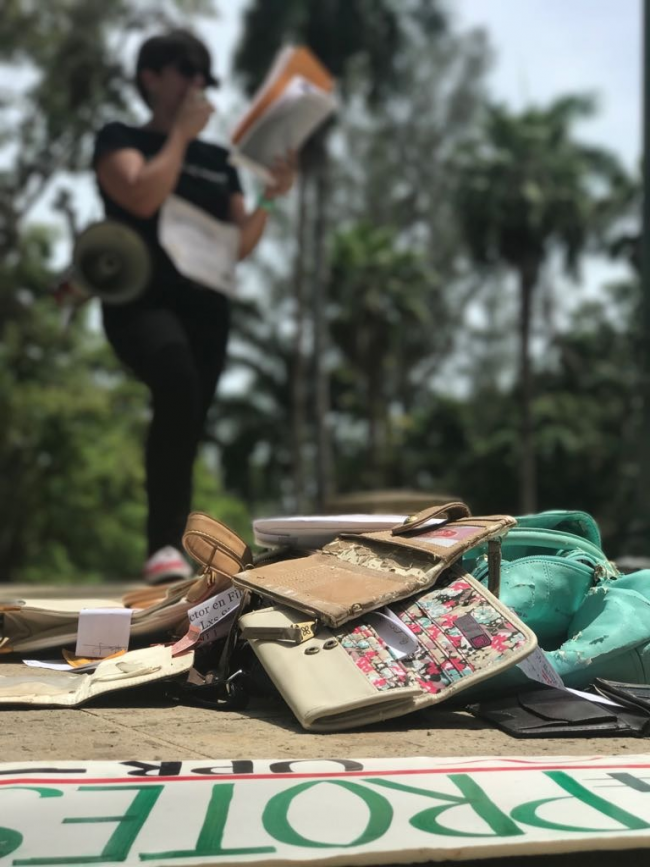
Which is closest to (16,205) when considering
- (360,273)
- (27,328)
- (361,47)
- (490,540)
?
(27,328)

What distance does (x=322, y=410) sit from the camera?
2545 centimetres

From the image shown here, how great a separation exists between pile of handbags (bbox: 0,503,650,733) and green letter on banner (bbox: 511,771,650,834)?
46cm

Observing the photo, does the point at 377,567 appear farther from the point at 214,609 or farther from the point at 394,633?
the point at 214,609

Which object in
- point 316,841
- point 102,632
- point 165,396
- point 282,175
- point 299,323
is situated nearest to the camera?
point 316,841

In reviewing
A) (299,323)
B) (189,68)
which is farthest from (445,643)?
(299,323)

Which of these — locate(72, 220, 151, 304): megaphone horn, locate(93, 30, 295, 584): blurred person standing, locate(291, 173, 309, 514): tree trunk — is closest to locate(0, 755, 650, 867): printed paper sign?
locate(93, 30, 295, 584): blurred person standing

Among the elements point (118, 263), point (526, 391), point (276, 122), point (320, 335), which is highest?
point (276, 122)

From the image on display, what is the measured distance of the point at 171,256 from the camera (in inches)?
171

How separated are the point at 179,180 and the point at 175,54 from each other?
1.60 feet

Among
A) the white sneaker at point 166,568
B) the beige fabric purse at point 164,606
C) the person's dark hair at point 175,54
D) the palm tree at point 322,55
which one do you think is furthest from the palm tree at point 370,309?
the beige fabric purse at point 164,606

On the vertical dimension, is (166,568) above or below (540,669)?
below

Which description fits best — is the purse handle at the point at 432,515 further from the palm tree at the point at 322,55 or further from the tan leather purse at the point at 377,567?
the palm tree at the point at 322,55

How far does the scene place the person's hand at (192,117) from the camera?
4.30 metres

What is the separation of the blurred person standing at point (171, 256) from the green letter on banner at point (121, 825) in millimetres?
2269
